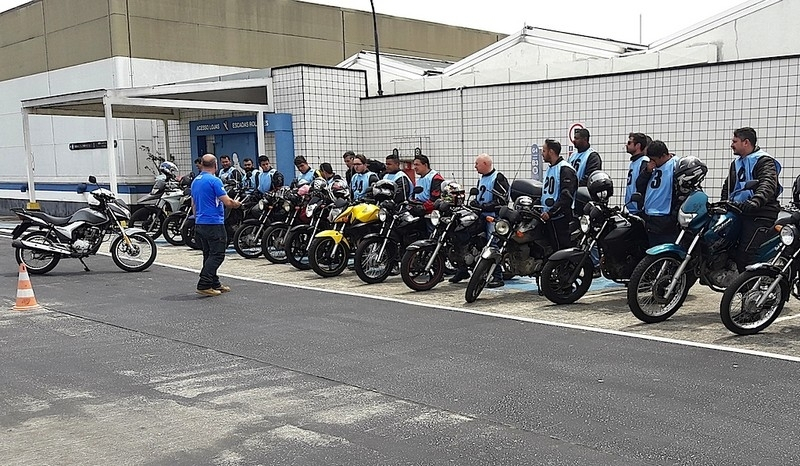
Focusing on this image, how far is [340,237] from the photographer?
11016mm

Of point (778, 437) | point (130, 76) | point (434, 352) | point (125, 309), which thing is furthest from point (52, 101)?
point (778, 437)

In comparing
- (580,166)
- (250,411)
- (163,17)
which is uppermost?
(163,17)

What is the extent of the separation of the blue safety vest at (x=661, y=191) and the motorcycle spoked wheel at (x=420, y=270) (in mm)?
2578

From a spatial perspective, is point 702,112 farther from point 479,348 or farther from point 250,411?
point 250,411

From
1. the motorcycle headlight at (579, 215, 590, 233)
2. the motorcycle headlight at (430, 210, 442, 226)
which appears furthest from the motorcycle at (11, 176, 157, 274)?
the motorcycle headlight at (579, 215, 590, 233)

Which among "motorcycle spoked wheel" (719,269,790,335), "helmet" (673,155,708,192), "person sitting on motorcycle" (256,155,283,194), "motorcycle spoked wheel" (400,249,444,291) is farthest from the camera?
"person sitting on motorcycle" (256,155,283,194)

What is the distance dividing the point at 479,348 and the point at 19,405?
11.6 feet

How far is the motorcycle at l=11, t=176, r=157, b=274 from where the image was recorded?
38.0 ft

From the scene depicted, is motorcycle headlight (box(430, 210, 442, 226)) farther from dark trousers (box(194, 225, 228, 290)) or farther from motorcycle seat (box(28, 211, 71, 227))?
motorcycle seat (box(28, 211, 71, 227))

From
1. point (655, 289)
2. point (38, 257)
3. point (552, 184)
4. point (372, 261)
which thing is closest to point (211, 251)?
point (372, 261)

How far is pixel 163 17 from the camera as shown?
21.3 metres

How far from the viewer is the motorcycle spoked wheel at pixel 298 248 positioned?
11711 millimetres

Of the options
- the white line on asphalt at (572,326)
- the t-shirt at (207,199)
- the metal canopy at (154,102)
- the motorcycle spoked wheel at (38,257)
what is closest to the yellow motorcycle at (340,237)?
the white line on asphalt at (572,326)

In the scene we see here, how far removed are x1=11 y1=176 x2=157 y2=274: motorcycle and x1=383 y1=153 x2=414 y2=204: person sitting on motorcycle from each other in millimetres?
3756
